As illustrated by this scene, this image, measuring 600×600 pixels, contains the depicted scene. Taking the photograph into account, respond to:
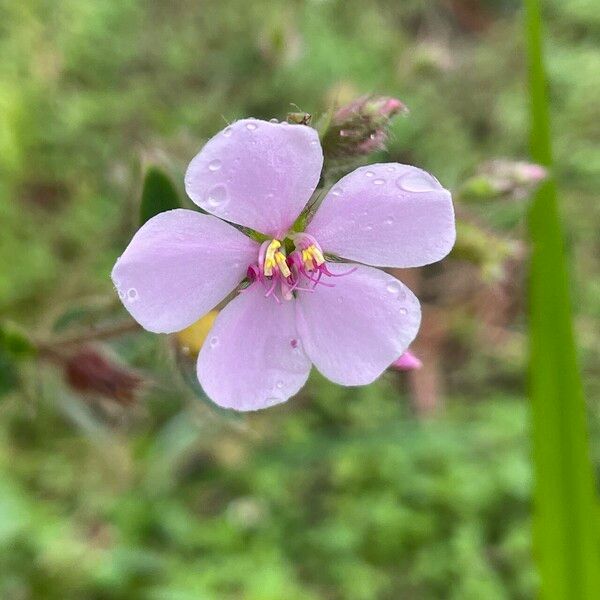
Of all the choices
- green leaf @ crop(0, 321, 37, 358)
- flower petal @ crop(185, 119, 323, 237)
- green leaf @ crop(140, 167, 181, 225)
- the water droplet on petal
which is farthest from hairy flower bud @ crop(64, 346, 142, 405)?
the water droplet on petal

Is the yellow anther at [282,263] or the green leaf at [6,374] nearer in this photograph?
the yellow anther at [282,263]

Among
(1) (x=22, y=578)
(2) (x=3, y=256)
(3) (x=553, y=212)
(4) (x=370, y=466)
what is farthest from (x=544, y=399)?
(2) (x=3, y=256)

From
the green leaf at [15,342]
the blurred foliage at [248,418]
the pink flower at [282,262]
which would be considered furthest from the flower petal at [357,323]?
the blurred foliage at [248,418]

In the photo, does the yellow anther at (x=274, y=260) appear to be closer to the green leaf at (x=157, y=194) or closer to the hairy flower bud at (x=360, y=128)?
the hairy flower bud at (x=360, y=128)

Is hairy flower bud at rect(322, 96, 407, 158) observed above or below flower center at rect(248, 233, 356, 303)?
above

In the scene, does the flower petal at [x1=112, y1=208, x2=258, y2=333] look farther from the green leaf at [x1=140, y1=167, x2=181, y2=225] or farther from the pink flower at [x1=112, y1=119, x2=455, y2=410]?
the green leaf at [x1=140, y1=167, x2=181, y2=225]

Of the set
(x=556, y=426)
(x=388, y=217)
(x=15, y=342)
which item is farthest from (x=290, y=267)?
(x=556, y=426)

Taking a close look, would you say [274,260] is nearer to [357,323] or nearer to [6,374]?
[357,323]
